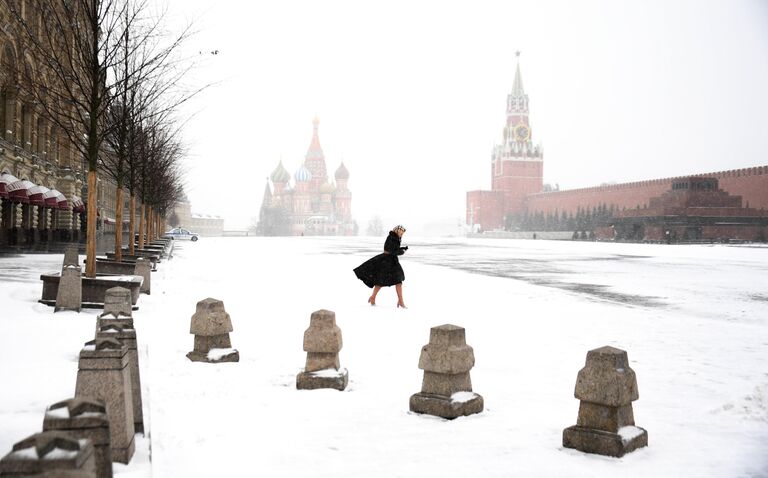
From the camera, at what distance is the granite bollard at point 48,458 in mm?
2346

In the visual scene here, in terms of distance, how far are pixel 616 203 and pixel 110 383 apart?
9646cm

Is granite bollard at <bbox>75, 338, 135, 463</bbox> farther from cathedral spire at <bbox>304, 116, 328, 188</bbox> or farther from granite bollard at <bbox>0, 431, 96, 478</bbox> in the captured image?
cathedral spire at <bbox>304, 116, 328, 188</bbox>

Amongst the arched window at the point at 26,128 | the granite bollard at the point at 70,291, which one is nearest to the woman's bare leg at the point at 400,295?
the granite bollard at the point at 70,291

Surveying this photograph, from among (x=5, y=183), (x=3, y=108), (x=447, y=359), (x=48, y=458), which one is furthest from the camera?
(x=3, y=108)

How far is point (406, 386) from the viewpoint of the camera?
6.62 meters

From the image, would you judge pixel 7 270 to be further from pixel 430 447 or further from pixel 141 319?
pixel 430 447

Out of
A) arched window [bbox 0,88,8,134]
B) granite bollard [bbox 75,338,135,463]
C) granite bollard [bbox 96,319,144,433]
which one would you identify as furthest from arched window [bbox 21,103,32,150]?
granite bollard [bbox 75,338,135,463]

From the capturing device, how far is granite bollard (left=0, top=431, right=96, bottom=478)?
235cm

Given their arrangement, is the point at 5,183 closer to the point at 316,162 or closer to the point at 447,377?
the point at 447,377

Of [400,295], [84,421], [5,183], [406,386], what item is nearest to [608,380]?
[406,386]

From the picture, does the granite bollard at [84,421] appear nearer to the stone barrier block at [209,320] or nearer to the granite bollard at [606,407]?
the granite bollard at [606,407]

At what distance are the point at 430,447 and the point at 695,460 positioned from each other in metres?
1.84

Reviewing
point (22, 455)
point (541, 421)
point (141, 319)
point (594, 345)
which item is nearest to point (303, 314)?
point (141, 319)

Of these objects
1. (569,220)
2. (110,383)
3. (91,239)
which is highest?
(569,220)
